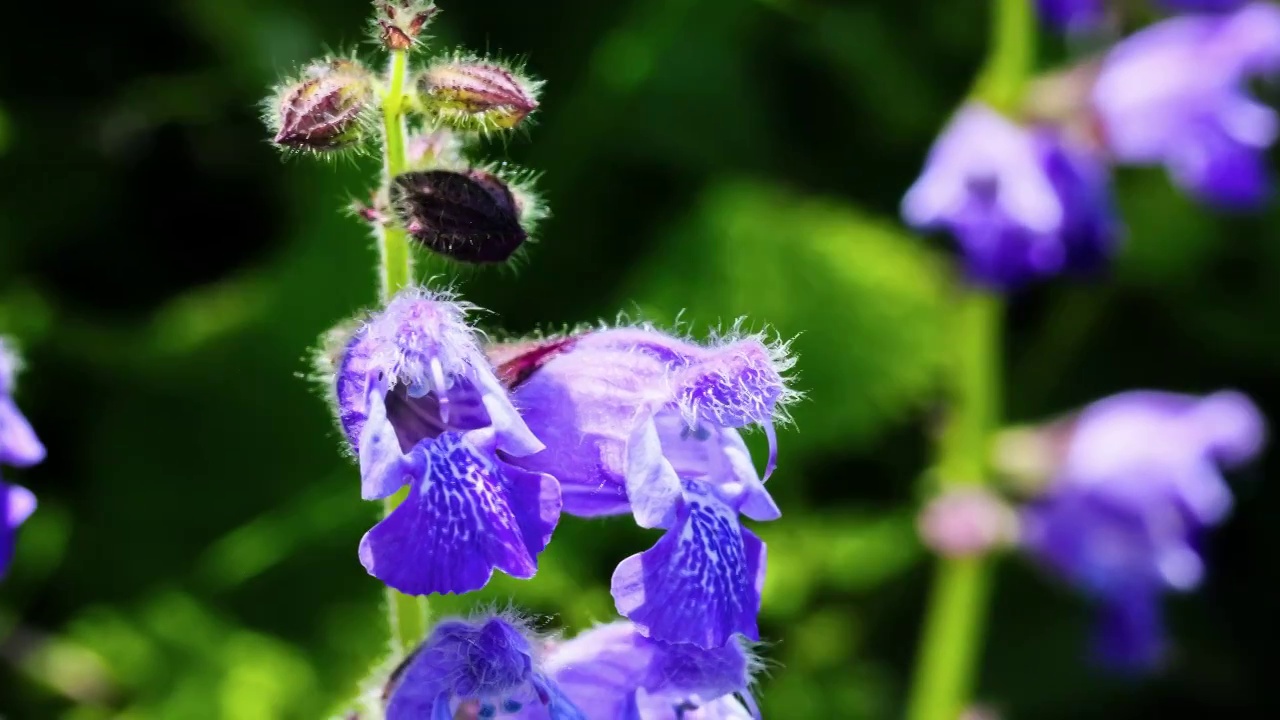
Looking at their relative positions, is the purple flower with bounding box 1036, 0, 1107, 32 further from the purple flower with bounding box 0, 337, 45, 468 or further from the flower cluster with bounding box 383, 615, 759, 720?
the purple flower with bounding box 0, 337, 45, 468

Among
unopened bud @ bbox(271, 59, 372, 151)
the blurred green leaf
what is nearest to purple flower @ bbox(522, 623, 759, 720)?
unopened bud @ bbox(271, 59, 372, 151)

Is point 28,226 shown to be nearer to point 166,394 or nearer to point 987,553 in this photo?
point 166,394

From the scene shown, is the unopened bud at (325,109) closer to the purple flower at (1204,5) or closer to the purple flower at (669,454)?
the purple flower at (669,454)

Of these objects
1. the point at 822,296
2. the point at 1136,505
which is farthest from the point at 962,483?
the point at 822,296

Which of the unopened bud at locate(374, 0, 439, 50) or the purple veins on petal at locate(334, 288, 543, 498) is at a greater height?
the unopened bud at locate(374, 0, 439, 50)

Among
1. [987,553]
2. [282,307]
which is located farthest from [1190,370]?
[282,307]
